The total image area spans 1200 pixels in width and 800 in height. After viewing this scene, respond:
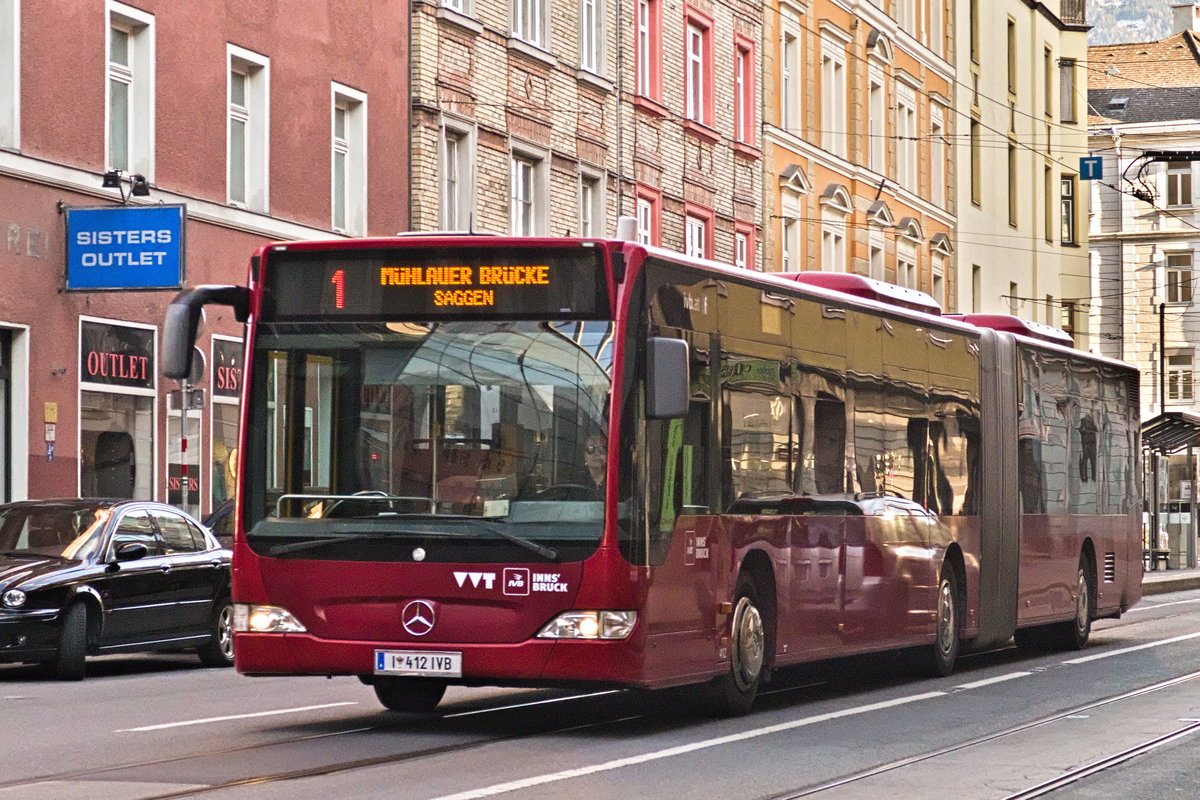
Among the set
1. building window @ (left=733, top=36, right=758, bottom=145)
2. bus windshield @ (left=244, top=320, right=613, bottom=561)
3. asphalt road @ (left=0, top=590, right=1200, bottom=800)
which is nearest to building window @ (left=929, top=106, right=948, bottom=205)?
building window @ (left=733, top=36, right=758, bottom=145)

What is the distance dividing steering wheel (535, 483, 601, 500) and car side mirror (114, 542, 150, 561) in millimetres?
6792

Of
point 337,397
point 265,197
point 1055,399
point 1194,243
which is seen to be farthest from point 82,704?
Answer: point 1194,243

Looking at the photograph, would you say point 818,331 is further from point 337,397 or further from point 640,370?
point 337,397

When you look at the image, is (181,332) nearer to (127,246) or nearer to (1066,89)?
(127,246)

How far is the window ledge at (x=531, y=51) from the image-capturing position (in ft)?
110

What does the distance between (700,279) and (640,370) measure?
116 centimetres

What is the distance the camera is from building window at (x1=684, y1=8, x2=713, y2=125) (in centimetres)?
4053

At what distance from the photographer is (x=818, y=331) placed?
51.5 feet

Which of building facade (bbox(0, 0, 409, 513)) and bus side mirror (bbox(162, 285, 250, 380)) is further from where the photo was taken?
building facade (bbox(0, 0, 409, 513))

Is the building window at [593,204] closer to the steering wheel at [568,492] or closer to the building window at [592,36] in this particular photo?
the building window at [592,36]

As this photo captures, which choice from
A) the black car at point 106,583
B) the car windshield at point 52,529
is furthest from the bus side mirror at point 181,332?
the car windshield at point 52,529

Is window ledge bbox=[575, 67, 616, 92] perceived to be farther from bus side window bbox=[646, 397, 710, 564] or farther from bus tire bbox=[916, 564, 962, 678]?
bus side window bbox=[646, 397, 710, 564]

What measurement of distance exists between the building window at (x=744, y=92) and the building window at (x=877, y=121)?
7424 mm

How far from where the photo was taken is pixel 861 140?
4966 cm
